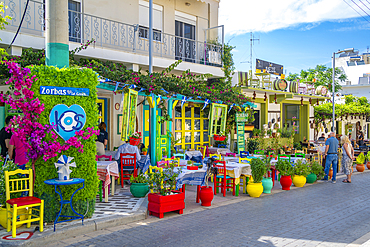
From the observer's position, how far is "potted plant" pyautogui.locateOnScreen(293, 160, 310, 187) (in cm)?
1077

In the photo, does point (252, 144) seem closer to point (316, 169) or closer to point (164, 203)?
point (316, 169)

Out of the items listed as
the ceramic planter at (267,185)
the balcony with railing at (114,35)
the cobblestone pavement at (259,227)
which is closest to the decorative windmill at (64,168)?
the cobblestone pavement at (259,227)

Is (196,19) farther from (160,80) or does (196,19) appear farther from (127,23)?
(160,80)

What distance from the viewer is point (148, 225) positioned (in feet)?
21.1

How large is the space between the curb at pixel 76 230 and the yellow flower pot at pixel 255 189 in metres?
3.39

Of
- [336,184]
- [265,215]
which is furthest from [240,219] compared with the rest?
[336,184]

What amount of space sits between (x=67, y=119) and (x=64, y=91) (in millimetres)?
537

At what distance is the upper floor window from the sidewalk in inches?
281

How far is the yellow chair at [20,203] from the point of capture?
17.5 feet

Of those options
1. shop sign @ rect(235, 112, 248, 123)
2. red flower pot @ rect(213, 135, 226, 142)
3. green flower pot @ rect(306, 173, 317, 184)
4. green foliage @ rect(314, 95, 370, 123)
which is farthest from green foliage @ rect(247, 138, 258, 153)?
green foliage @ rect(314, 95, 370, 123)

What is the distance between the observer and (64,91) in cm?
618

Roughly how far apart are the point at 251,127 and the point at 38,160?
1367cm

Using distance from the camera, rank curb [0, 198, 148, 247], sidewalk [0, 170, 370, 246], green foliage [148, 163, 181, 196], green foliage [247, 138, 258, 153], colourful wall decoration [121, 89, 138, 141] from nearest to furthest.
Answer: curb [0, 198, 148, 247] < sidewalk [0, 170, 370, 246] < green foliage [148, 163, 181, 196] < colourful wall decoration [121, 89, 138, 141] < green foliage [247, 138, 258, 153]

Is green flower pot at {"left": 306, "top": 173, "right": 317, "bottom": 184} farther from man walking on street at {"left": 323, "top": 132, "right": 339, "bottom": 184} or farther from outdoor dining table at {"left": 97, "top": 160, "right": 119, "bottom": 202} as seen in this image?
outdoor dining table at {"left": 97, "top": 160, "right": 119, "bottom": 202}
